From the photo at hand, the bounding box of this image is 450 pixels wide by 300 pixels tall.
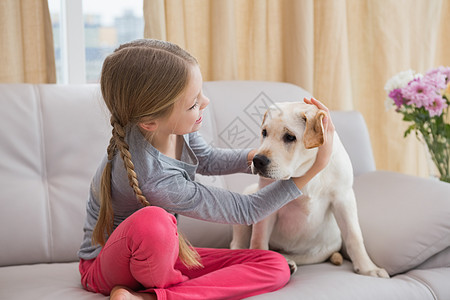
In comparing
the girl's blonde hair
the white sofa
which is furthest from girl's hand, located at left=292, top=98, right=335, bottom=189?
the girl's blonde hair

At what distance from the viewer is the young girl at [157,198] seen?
3.84ft

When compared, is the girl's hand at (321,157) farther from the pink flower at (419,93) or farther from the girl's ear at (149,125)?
the pink flower at (419,93)

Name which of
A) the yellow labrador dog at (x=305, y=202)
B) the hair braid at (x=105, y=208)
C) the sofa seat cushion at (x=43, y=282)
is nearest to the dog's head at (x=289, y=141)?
the yellow labrador dog at (x=305, y=202)

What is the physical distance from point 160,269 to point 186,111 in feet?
1.28

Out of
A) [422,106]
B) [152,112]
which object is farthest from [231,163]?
[422,106]

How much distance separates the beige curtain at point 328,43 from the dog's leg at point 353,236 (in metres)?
0.85

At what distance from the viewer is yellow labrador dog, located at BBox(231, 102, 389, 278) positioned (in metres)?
1.31

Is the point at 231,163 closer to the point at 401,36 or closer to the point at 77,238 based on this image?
the point at 77,238

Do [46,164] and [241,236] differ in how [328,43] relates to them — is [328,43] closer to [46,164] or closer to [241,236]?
[241,236]

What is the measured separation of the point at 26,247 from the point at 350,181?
40.1 inches

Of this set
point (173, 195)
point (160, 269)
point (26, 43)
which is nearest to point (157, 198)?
point (173, 195)

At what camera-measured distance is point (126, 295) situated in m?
1.14

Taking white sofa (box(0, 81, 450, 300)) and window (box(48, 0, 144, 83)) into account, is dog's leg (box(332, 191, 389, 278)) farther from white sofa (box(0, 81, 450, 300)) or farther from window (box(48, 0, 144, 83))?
window (box(48, 0, 144, 83))

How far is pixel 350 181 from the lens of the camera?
148cm
